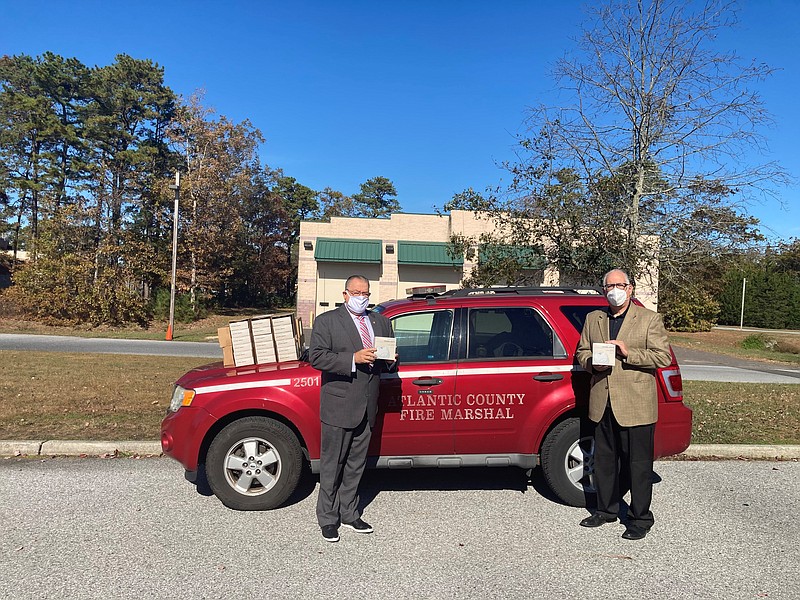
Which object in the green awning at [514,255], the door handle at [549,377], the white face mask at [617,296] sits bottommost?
the door handle at [549,377]

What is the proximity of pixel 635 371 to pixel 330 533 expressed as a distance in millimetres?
2523

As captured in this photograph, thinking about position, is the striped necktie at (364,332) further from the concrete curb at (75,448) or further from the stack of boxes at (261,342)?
the concrete curb at (75,448)

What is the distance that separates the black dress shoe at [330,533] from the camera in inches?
158

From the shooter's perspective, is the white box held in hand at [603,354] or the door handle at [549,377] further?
the door handle at [549,377]

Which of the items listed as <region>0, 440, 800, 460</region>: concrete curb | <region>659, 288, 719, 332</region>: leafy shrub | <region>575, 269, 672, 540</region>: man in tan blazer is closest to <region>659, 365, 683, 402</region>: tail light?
<region>575, 269, 672, 540</region>: man in tan blazer

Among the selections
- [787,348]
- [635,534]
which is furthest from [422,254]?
[635,534]

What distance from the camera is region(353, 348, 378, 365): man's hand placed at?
3936mm

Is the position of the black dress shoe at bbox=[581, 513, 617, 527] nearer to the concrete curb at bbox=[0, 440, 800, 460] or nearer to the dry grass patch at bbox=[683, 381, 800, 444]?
the concrete curb at bbox=[0, 440, 800, 460]

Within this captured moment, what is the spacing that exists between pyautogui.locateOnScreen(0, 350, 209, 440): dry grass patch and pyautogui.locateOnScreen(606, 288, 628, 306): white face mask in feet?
17.1

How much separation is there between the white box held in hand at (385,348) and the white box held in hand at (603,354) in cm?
144

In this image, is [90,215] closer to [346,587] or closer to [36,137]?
[36,137]

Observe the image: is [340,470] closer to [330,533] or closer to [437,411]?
[330,533]

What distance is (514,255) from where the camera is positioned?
13562 mm

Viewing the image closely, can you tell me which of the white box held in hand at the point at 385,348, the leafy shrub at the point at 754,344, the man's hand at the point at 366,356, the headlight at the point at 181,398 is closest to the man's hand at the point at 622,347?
the white box held in hand at the point at 385,348
